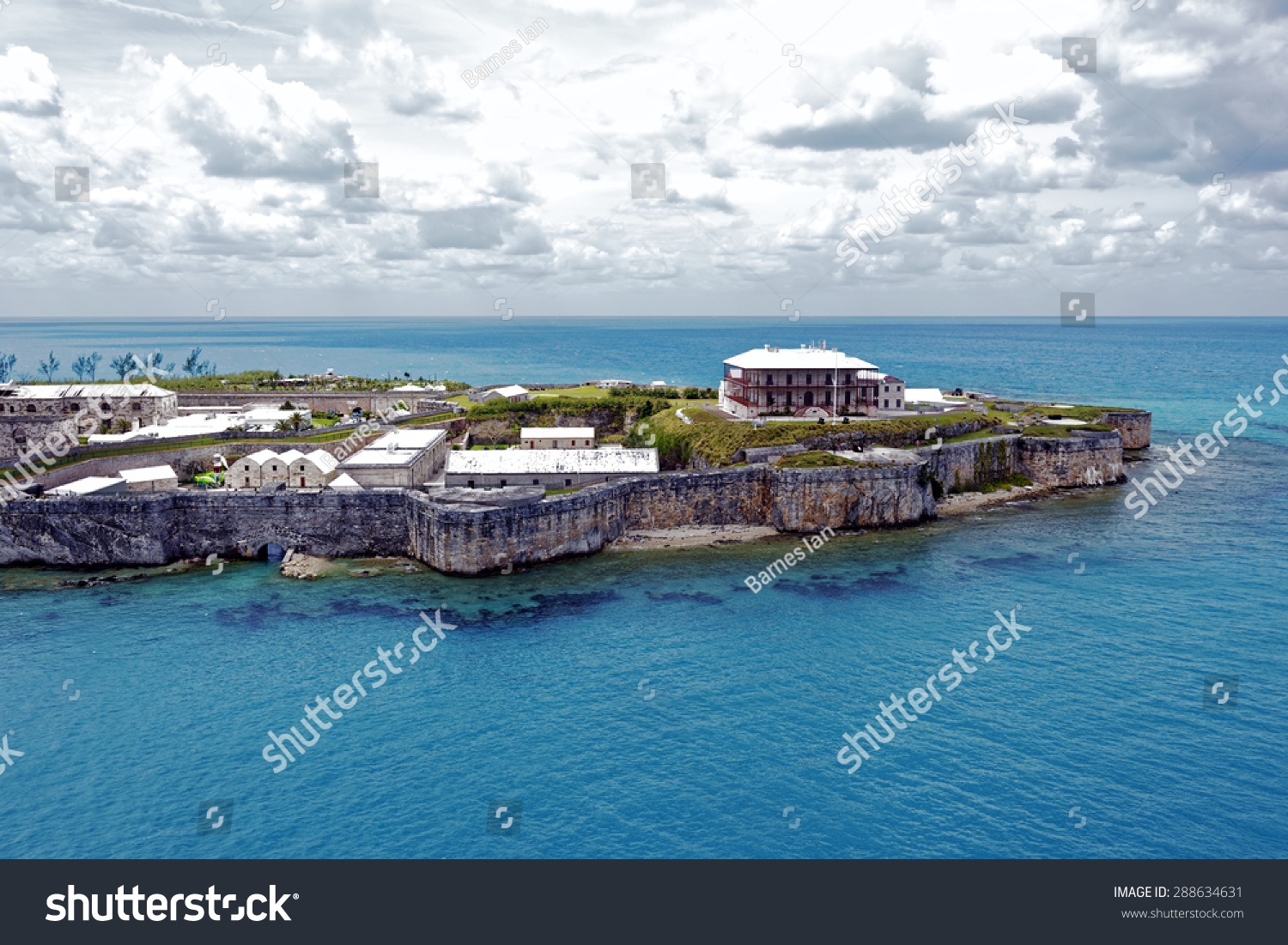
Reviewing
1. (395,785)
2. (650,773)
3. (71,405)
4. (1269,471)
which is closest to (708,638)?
(650,773)

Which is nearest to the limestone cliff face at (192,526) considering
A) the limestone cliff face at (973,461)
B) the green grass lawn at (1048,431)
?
the limestone cliff face at (973,461)

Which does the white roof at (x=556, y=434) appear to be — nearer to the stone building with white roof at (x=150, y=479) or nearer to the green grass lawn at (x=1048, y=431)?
the stone building with white roof at (x=150, y=479)

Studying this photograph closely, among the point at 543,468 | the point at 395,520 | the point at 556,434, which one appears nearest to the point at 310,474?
the point at 395,520

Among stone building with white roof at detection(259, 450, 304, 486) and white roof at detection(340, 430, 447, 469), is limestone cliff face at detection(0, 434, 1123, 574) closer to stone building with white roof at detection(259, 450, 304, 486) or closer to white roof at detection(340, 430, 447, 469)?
stone building with white roof at detection(259, 450, 304, 486)

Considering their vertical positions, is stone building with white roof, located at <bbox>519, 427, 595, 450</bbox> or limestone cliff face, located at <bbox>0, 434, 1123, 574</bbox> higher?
stone building with white roof, located at <bbox>519, 427, 595, 450</bbox>

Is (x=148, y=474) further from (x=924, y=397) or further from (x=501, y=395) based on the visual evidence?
(x=924, y=397)

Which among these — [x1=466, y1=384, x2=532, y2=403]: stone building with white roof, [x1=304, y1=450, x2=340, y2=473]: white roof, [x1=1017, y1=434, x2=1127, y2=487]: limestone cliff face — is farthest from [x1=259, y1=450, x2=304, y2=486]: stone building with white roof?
[x1=1017, y1=434, x2=1127, y2=487]: limestone cliff face
